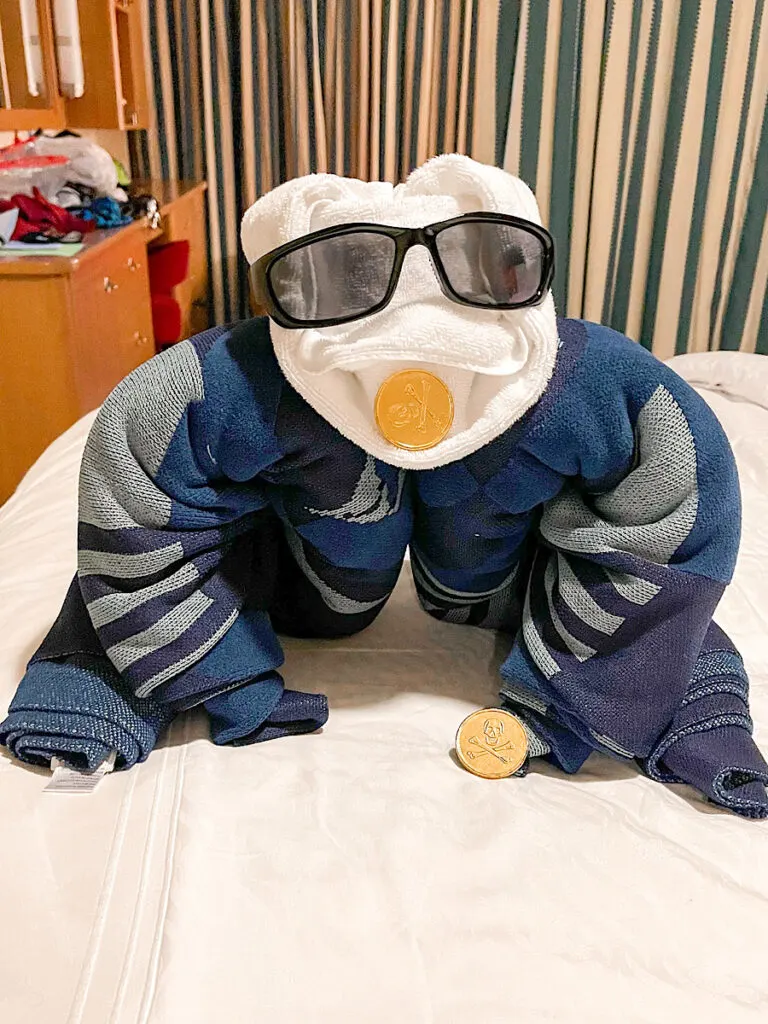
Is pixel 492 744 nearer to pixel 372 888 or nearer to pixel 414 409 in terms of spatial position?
pixel 372 888

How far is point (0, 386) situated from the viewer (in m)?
1.70

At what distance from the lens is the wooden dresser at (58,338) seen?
1.63 meters

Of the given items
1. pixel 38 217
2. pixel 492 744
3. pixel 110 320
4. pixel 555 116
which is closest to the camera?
pixel 492 744

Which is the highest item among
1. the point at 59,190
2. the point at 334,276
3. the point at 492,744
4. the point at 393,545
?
the point at 334,276

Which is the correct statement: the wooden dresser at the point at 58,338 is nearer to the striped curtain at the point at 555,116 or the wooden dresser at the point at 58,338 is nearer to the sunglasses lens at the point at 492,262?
the striped curtain at the point at 555,116

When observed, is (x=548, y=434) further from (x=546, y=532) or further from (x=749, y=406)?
(x=749, y=406)

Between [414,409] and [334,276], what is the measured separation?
114 millimetres

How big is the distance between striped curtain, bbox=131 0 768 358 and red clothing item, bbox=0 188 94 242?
3.12 ft

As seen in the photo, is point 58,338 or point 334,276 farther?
point 58,338

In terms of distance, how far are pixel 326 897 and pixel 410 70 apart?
7.84ft

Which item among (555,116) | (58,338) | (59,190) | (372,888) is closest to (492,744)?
(372,888)

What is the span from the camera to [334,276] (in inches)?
→ 26.2

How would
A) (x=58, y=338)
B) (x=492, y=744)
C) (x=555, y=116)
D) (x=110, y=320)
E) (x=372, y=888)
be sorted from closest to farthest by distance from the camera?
(x=372, y=888)
(x=492, y=744)
(x=58, y=338)
(x=110, y=320)
(x=555, y=116)

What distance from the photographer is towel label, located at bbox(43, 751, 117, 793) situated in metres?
0.71
